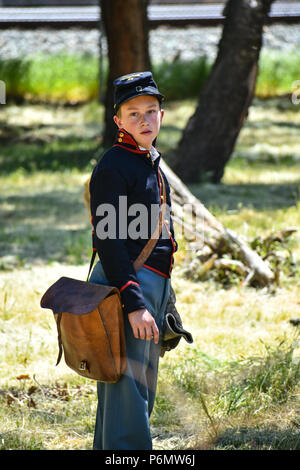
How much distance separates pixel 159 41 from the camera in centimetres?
1875

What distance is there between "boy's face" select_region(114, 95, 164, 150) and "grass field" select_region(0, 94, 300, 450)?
4.31 feet

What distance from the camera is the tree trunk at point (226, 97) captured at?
28.2ft

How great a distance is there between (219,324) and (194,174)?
464 centimetres

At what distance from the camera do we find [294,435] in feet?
10.6

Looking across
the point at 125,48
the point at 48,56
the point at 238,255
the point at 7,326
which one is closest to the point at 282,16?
the point at 48,56

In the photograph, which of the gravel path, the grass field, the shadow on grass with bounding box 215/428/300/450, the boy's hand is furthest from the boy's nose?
the gravel path

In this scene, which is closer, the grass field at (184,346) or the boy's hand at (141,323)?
the boy's hand at (141,323)

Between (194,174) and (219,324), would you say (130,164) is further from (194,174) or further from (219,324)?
(194,174)

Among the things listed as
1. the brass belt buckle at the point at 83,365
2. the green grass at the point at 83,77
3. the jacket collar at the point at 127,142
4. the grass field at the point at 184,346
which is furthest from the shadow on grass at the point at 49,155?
the brass belt buckle at the point at 83,365

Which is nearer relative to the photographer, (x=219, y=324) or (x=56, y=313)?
(x=56, y=313)

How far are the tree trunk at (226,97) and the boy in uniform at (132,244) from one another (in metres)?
6.18

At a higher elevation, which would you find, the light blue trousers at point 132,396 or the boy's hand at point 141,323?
the boy's hand at point 141,323

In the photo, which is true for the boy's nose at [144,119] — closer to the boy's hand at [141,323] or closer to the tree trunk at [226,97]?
the boy's hand at [141,323]

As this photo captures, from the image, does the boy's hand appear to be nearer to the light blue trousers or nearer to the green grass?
the light blue trousers
